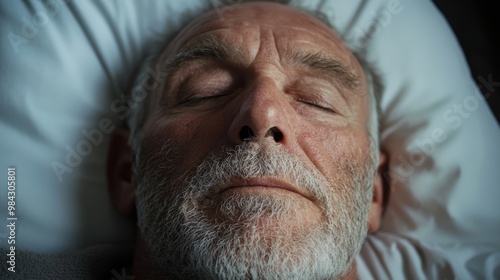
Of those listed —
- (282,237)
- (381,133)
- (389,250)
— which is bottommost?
(389,250)

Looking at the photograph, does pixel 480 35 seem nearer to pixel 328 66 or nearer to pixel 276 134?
pixel 328 66

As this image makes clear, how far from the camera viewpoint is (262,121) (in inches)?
28.2

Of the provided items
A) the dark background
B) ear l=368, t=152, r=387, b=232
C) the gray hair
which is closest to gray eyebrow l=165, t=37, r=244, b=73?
the gray hair

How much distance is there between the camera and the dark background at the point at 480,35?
3.70ft

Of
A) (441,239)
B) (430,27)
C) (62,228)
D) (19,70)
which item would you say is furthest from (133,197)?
(430,27)

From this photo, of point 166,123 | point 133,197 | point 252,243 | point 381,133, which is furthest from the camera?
point 381,133

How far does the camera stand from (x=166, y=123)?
861mm

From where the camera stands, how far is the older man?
69cm

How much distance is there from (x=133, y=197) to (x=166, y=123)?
21 cm

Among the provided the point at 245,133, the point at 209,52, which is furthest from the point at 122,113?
the point at 245,133

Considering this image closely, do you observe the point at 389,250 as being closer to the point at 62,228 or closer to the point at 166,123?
the point at 166,123

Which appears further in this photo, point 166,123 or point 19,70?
→ point 19,70

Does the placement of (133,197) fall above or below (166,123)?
below

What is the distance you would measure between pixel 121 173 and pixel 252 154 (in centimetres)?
43
